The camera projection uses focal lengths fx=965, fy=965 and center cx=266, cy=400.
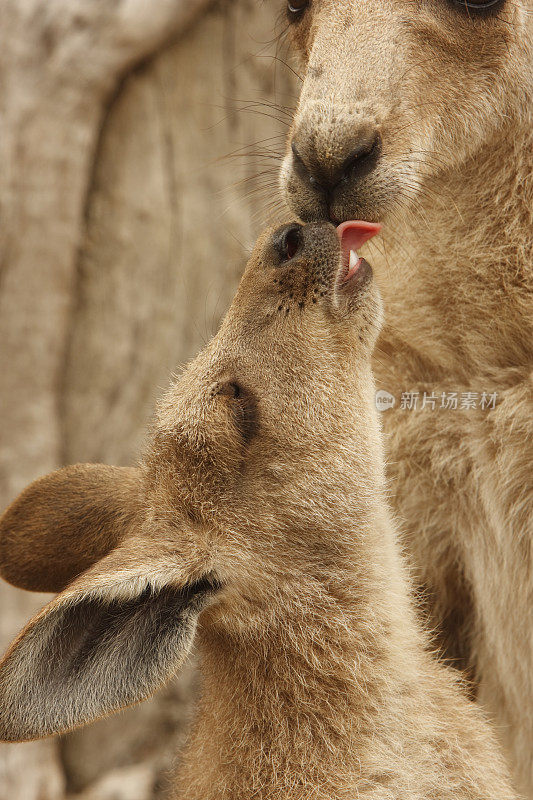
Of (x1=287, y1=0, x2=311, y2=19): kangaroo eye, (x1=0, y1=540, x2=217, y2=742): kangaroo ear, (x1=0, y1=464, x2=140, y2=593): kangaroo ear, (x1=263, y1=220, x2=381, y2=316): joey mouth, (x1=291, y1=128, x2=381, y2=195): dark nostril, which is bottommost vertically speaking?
(x1=0, y1=540, x2=217, y2=742): kangaroo ear

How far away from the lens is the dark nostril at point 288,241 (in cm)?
259

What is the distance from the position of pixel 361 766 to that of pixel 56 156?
2891 millimetres

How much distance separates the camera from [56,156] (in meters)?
4.21

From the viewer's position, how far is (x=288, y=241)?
261 cm

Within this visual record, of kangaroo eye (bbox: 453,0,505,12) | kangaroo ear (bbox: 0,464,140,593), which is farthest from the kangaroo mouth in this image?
kangaroo ear (bbox: 0,464,140,593)

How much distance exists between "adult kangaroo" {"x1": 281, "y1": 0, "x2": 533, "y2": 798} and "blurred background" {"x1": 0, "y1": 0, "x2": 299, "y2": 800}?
138cm

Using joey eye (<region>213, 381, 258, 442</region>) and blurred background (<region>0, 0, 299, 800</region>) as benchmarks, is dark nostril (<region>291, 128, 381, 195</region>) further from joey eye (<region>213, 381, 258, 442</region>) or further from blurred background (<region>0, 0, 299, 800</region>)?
blurred background (<region>0, 0, 299, 800</region>)

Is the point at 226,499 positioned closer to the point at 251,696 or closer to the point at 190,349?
the point at 251,696

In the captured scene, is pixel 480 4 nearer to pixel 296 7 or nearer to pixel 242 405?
pixel 296 7

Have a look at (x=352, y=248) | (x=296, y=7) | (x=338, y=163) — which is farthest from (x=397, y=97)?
(x=296, y=7)

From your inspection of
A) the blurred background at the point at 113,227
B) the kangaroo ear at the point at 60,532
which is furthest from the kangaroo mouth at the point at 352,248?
the blurred background at the point at 113,227

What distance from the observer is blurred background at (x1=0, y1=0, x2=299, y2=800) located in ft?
13.6

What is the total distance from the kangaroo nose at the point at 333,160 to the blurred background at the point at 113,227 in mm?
1713

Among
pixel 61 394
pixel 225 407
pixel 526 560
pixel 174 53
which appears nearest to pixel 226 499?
pixel 225 407
